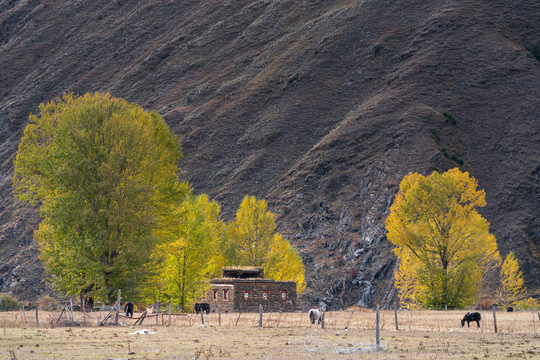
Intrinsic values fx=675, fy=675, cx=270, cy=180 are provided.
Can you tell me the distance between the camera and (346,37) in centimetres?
16150

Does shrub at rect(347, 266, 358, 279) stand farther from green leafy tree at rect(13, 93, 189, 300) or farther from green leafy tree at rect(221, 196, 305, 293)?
green leafy tree at rect(13, 93, 189, 300)

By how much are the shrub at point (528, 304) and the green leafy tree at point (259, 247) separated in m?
27.3

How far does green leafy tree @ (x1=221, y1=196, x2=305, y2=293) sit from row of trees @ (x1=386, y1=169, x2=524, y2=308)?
1863 centimetres

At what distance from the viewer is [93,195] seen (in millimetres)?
44875

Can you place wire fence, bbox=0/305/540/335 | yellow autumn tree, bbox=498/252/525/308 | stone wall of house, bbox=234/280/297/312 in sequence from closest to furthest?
1. wire fence, bbox=0/305/540/335
2. stone wall of house, bbox=234/280/297/312
3. yellow autumn tree, bbox=498/252/525/308

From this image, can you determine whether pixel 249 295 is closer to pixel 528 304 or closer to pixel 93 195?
pixel 93 195

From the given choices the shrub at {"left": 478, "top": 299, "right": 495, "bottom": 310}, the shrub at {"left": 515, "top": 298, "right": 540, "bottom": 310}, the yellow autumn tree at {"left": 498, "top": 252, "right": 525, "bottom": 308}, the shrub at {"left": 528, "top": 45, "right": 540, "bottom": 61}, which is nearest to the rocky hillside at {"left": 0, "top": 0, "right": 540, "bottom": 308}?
the shrub at {"left": 528, "top": 45, "right": 540, "bottom": 61}

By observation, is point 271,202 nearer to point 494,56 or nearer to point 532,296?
point 532,296

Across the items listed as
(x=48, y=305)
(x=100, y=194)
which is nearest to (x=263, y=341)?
(x=100, y=194)

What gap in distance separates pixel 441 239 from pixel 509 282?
25.4 meters

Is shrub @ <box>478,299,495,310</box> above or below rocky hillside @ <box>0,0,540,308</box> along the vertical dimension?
below

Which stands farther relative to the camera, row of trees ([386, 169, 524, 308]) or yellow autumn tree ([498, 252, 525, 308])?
yellow autumn tree ([498, 252, 525, 308])

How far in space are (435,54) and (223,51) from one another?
60.0 metres

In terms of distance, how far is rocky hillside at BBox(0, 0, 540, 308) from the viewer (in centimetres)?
10981
